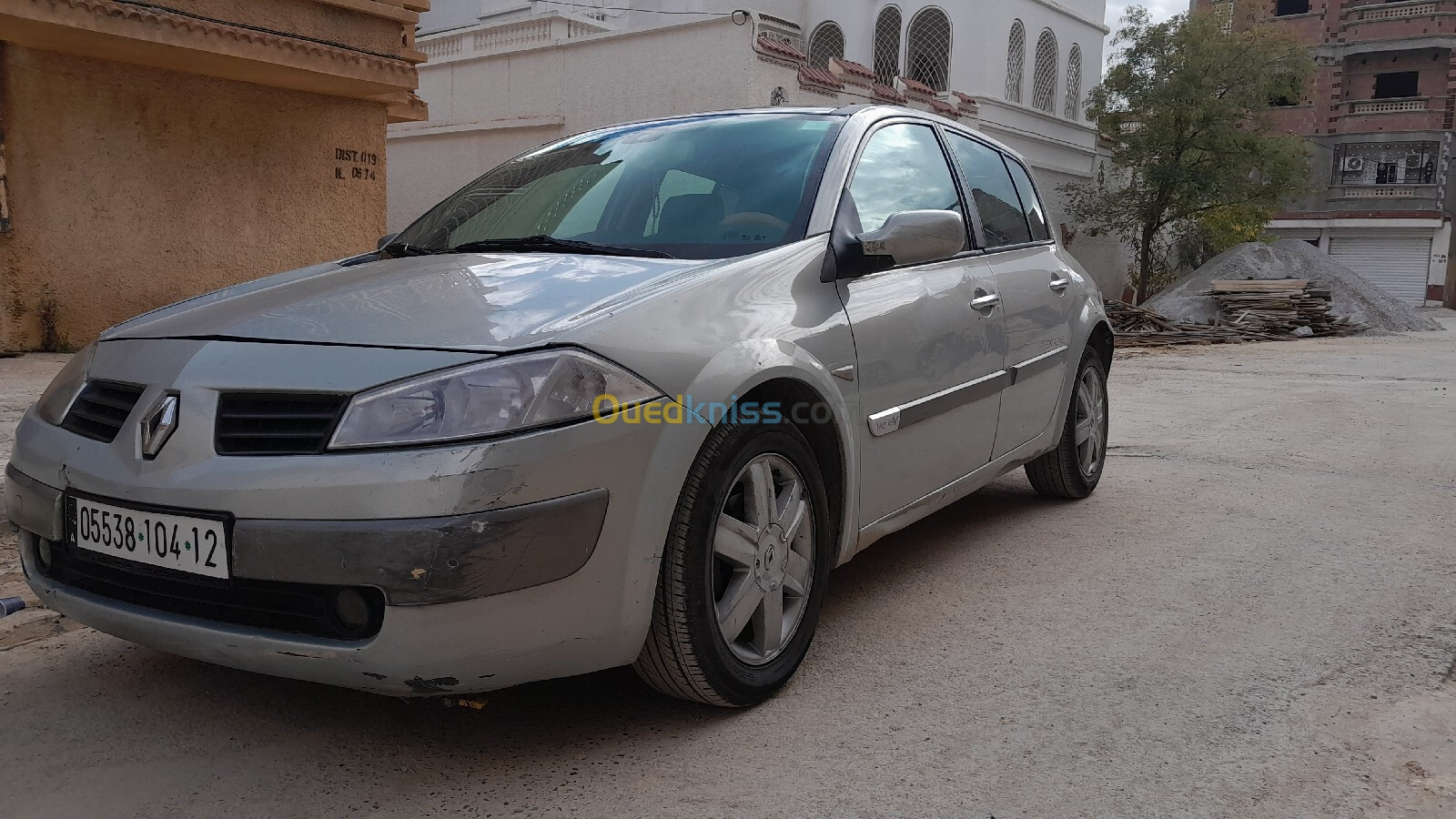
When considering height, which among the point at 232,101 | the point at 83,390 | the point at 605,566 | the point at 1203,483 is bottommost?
the point at 1203,483

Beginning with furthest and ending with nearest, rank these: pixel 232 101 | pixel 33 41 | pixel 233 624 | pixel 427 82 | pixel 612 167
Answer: pixel 427 82 → pixel 232 101 → pixel 33 41 → pixel 612 167 → pixel 233 624

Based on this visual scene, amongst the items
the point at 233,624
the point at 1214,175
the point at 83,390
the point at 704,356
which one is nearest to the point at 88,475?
the point at 83,390

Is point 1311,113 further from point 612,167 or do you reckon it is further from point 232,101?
point 612,167

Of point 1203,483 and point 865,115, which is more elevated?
point 865,115

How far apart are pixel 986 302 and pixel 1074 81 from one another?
74.7 ft

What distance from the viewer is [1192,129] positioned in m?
22.4

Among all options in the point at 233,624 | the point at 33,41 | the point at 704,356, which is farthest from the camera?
the point at 33,41

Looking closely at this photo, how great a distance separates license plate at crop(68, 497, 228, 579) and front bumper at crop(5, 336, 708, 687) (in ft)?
0.11

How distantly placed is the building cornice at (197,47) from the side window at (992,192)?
708 centimetres

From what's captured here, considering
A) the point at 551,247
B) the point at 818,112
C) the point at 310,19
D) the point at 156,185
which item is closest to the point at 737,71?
the point at 310,19

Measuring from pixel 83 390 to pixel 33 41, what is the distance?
7.78 meters

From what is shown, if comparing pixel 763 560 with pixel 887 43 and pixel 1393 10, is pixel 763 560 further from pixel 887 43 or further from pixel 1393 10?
pixel 1393 10

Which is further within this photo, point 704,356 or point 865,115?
point 865,115

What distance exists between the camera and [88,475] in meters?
2.35
